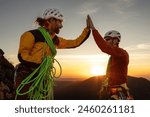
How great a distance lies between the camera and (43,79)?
340 inches

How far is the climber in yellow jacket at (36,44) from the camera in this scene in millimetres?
8328

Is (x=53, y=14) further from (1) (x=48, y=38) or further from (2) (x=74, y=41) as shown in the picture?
(2) (x=74, y=41)

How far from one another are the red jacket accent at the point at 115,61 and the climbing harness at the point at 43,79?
0.85 metres

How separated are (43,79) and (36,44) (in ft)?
1.99

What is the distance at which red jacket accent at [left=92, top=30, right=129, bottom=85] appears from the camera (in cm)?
898

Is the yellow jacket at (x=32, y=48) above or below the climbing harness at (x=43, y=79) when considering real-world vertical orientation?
above

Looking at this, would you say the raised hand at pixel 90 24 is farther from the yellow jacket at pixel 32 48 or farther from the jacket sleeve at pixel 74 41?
the yellow jacket at pixel 32 48

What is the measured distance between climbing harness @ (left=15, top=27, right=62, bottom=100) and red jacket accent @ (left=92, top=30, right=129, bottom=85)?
0.85 metres

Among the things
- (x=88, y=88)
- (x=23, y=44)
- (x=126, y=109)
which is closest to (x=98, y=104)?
(x=126, y=109)

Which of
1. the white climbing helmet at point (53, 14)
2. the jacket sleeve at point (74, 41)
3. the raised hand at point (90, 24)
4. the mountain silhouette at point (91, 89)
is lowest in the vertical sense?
the mountain silhouette at point (91, 89)

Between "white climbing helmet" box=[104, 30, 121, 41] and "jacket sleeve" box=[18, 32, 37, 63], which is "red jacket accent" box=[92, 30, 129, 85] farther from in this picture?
"jacket sleeve" box=[18, 32, 37, 63]

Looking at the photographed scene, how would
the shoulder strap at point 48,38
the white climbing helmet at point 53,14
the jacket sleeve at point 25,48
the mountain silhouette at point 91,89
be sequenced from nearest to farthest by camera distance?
the jacket sleeve at point 25,48 < the shoulder strap at point 48,38 < the white climbing helmet at point 53,14 < the mountain silhouette at point 91,89

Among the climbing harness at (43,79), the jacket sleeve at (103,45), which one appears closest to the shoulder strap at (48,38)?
the climbing harness at (43,79)

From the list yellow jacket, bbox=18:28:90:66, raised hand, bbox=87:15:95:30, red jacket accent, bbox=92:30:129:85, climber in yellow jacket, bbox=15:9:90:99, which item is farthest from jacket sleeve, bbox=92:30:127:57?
yellow jacket, bbox=18:28:90:66
